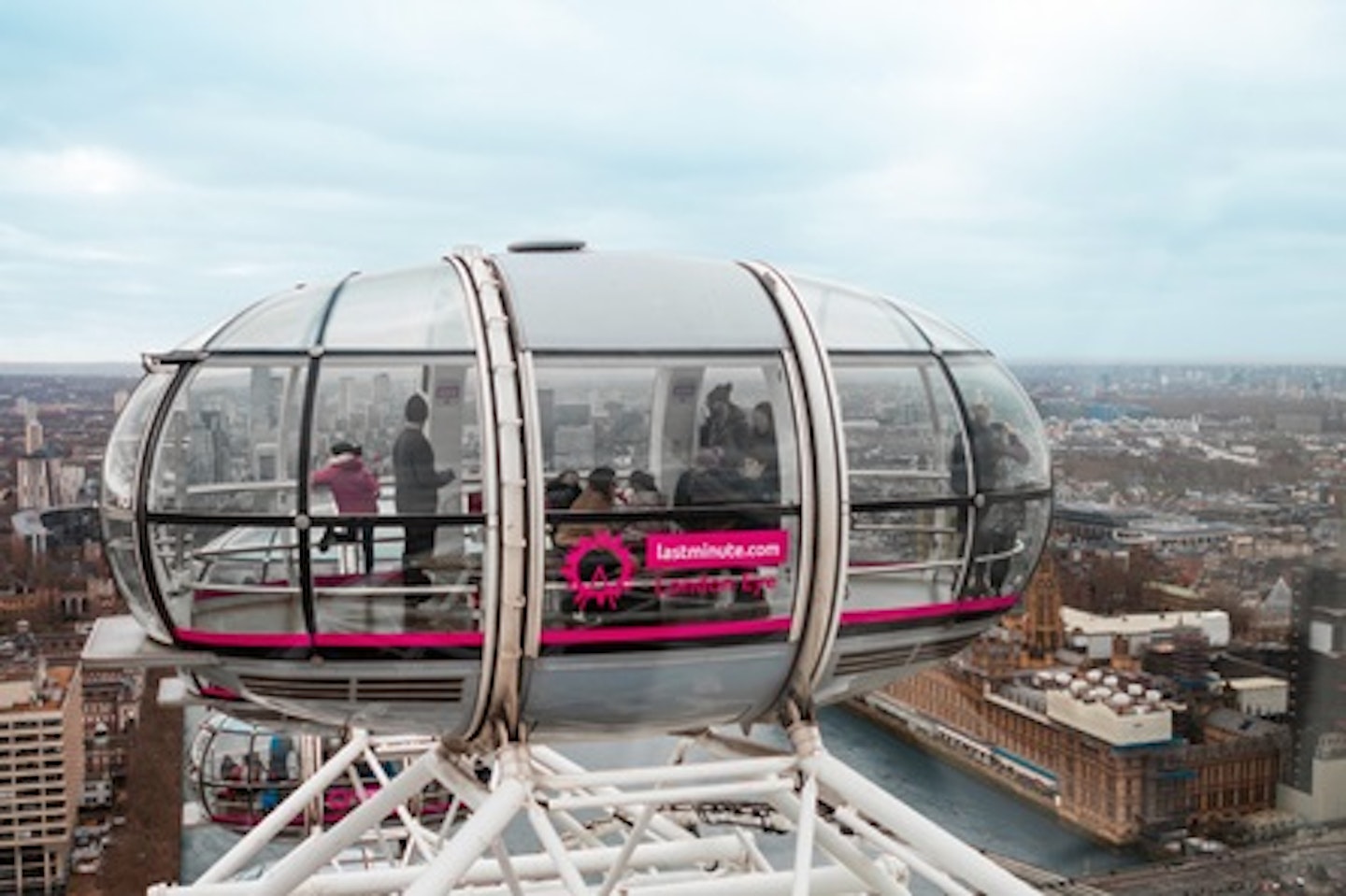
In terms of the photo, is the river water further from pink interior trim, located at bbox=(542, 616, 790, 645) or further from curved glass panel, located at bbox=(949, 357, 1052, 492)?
pink interior trim, located at bbox=(542, 616, 790, 645)

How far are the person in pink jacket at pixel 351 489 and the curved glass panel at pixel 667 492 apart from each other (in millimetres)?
262

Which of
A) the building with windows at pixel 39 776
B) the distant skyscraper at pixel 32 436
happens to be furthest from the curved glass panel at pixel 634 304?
the building with windows at pixel 39 776

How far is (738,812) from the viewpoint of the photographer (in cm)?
312

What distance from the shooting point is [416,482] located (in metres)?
2.22

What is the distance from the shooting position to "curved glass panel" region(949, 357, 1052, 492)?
2543 millimetres

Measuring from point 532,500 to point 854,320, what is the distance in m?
0.67

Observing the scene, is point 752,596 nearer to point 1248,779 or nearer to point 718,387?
point 718,387

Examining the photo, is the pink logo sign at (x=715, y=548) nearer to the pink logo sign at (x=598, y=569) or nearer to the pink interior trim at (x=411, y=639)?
the pink logo sign at (x=598, y=569)

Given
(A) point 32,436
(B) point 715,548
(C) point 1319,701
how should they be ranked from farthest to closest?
(A) point 32,436
(C) point 1319,701
(B) point 715,548

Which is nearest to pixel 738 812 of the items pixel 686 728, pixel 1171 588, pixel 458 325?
pixel 686 728

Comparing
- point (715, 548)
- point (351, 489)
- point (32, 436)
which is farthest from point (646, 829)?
point (32, 436)

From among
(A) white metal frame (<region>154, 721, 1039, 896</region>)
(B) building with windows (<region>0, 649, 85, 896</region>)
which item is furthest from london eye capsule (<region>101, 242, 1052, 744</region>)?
(B) building with windows (<region>0, 649, 85, 896</region>)

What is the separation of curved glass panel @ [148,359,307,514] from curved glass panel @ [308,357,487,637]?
0.17 ft

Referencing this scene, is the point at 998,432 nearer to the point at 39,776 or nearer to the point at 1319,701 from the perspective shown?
the point at 1319,701
